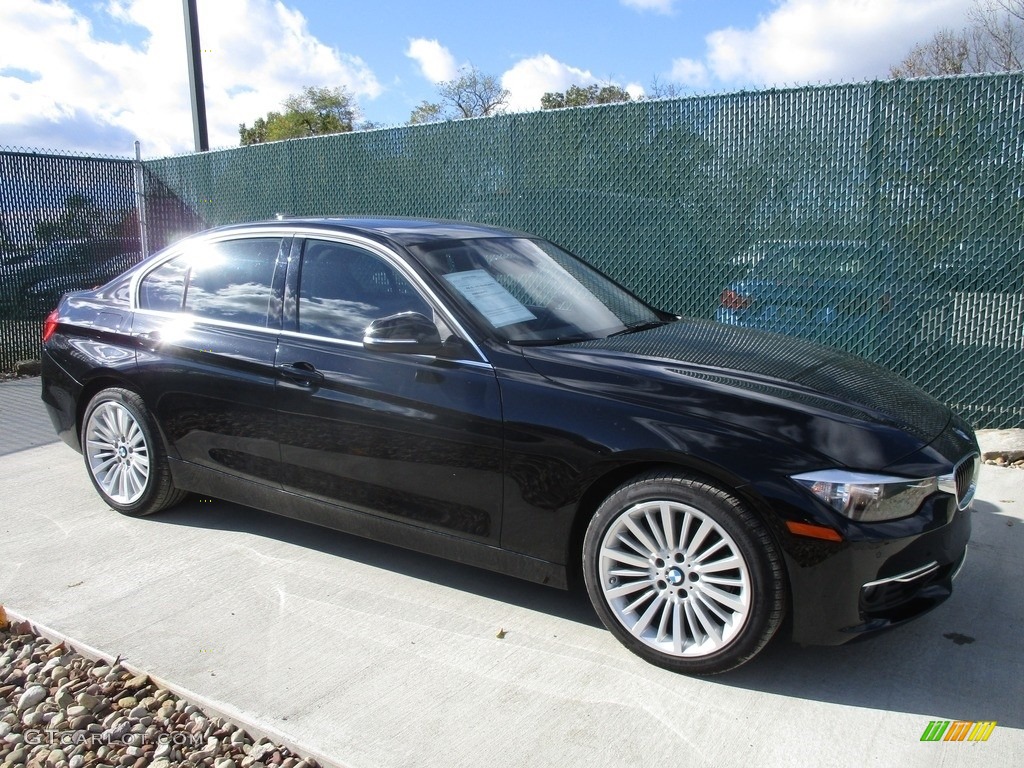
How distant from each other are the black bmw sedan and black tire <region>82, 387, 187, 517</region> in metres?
0.01

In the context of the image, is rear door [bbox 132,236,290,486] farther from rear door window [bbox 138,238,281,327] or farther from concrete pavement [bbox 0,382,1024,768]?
concrete pavement [bbox 0,382,1024,768]

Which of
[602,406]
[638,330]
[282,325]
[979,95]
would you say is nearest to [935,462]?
[602,406]

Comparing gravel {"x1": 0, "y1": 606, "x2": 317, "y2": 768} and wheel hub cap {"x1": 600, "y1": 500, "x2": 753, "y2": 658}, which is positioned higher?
wheel hub cap {"x1": 600, "y1": 500, "x2": 753, "y2": 658}

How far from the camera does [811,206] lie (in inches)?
265

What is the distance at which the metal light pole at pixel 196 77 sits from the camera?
10.9 m

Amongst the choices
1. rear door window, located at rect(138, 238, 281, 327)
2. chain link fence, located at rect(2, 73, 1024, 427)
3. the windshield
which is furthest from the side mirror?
chain link fence, located at rect(2, 73, 1024, 427)

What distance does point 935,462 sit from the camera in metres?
3.11

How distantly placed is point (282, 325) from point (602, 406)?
1.69m

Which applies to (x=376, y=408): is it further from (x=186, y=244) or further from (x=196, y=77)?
(x=196, y=77)

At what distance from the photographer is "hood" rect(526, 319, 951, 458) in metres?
3.24

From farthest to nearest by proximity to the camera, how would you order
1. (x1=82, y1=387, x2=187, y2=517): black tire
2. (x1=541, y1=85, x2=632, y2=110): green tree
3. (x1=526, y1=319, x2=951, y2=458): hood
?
(x1=541, y1=85, x2=632, y2=110): green tree → (x1=82, y1=387, x2=187, y2=517): black tire → (x1=526, y1=319, x2=951, y2=458): hood

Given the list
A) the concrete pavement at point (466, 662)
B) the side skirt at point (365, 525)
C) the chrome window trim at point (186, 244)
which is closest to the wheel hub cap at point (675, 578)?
the concrete pavement at point (466, 662)

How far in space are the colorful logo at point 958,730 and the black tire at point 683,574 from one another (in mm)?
573

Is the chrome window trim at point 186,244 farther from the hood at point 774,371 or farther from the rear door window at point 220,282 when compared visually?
the hood at point 774,371
